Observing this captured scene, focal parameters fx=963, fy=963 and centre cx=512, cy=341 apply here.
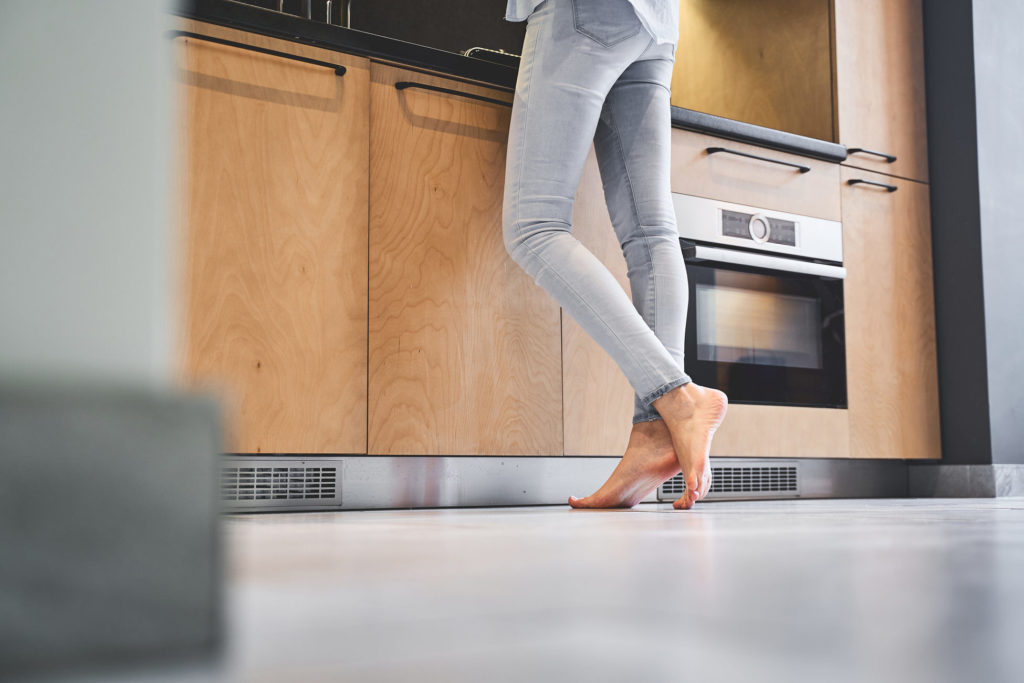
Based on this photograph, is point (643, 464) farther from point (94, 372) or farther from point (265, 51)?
point (94, 372)

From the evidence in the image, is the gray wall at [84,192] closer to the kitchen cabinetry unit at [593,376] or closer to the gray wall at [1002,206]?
the kitchen cabinetry unit at [593,376]

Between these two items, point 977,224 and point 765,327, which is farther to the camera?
point 977,224

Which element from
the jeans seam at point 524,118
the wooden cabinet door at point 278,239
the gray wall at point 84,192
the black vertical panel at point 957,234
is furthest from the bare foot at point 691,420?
the black vertical panel at point 957,234

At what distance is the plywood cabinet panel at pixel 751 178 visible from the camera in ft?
7.79

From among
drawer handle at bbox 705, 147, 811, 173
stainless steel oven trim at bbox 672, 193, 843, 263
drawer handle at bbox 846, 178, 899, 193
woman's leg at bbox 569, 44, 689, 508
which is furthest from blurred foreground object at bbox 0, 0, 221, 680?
drawer handle at bbox 846, 178, 899, 193

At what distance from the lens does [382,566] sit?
0.54 m

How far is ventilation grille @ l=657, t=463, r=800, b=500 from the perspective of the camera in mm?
2400

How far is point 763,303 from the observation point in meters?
2.51

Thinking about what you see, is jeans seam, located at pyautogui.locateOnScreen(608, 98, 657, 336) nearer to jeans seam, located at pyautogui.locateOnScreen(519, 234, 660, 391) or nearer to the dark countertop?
jeans seam, located at pyautogui.locateOnScreen(519, 234, 660, 391)

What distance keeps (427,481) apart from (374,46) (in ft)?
2.91

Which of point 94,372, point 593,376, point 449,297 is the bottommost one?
point 94,372

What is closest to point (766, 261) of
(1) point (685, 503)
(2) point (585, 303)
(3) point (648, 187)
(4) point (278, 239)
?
(3) point (648, 187)

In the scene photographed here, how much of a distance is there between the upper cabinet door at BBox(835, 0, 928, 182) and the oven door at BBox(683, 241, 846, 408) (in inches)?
17.6

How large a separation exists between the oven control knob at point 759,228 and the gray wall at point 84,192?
90.4 inches
